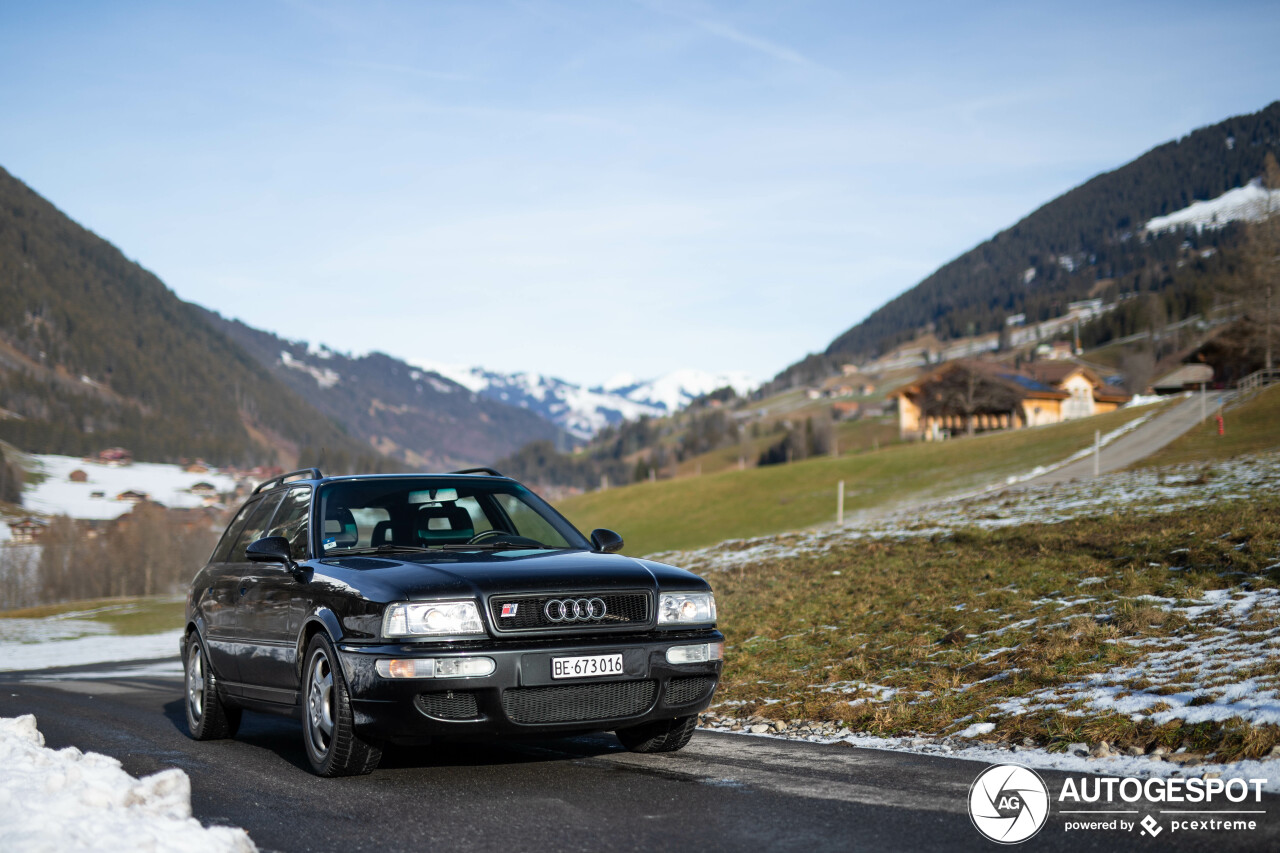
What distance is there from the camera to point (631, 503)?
8581 cm

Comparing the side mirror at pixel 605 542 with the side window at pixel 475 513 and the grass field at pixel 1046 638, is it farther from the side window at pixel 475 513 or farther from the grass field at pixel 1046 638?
the grass field at pixel 1046 638

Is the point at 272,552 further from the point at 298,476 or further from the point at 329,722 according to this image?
the point at 298,476

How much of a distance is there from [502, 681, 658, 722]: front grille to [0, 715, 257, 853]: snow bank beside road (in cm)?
168

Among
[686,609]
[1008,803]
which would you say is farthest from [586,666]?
[1008,803]

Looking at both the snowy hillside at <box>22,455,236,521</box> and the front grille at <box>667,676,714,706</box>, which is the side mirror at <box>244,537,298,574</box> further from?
the snowy hillside at <box>22,455,236,521</box>

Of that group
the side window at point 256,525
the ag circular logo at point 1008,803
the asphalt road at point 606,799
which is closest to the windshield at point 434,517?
the side window at point 256,525

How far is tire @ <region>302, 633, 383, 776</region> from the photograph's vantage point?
19.5 feet

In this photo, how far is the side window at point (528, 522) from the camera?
7.46 metres

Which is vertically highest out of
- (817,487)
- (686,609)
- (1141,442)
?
(686,609)

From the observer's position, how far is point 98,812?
432 cm

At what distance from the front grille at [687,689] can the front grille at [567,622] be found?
407 mm

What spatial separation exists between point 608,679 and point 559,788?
2.01 ft

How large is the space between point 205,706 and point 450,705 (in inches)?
133

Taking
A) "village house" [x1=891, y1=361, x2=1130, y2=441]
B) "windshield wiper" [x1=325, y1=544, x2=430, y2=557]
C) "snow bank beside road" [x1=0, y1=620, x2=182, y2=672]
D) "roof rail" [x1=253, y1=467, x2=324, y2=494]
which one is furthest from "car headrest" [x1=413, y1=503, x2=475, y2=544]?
"village house" [x1=891, y1=361, x2=1130, y2=441]
